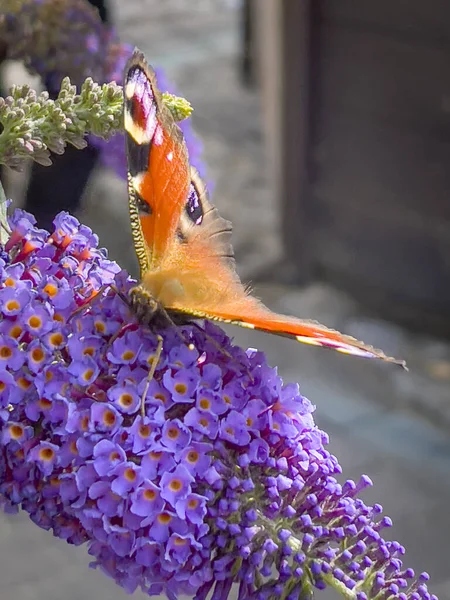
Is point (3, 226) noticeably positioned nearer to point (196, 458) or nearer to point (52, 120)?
point (52, 120)

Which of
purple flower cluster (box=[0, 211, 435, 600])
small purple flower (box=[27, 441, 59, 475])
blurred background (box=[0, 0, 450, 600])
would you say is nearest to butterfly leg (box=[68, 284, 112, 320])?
purple flower cluster (box=[0, 211, 435, 600])

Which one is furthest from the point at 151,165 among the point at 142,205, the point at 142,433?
the point at 142,433

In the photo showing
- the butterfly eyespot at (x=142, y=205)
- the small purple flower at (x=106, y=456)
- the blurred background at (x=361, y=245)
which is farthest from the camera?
the blurred background at (x=361, y=245)

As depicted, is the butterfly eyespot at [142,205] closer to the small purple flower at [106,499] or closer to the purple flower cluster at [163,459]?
the purple flower cluster at [163,459]

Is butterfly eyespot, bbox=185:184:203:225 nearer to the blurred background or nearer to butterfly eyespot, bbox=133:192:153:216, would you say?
butterfly eyespot, bbox=133:192:153:216

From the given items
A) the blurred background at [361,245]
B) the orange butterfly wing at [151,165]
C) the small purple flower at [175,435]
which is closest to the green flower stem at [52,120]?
the orange butterfly wing at [151,165]

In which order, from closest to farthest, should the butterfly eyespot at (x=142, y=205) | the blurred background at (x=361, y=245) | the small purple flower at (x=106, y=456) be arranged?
the small purple flower at (x=106, y=456) < the butterfly eyespot at (x=142, y=205) < the blurred background at (x=361, y=245)
